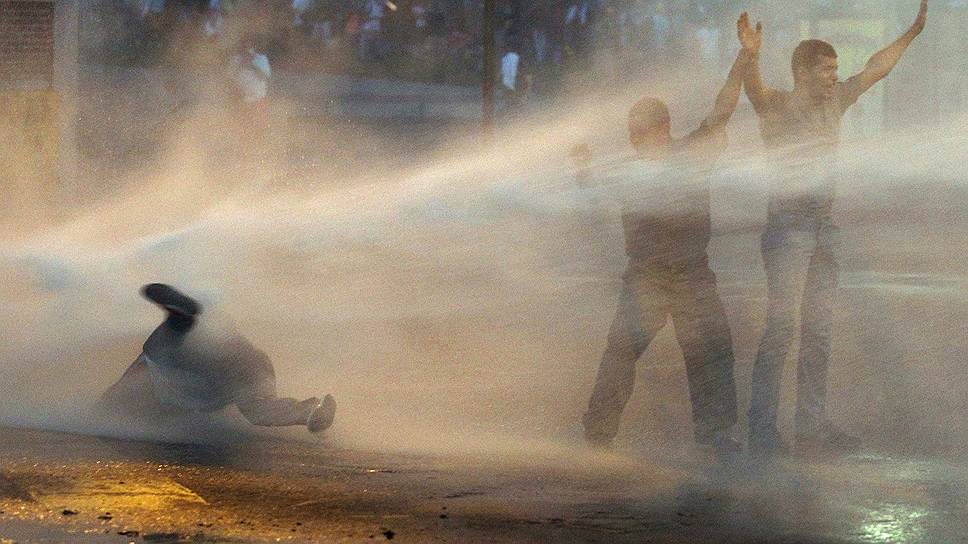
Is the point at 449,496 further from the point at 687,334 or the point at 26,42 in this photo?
the point at 26,42

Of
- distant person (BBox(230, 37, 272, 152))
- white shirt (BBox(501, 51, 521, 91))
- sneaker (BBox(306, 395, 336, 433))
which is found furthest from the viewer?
white shirt (BBox(501, 51, 521, 91))

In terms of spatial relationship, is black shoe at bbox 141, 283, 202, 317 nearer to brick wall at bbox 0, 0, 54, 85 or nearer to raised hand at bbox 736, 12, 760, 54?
raised hand at bbox 736, 12, 760, 54

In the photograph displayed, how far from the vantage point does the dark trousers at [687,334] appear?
642 cm

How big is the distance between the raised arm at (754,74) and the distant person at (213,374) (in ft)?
7.55

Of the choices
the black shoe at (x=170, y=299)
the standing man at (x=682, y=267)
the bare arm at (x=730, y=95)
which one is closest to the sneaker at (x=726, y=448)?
the standing man at (x=682, y=267)

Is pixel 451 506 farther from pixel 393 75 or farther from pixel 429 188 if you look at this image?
pixel 393 75

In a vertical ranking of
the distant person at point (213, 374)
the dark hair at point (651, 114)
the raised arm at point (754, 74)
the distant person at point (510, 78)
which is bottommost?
the distant person at point (213, 374)

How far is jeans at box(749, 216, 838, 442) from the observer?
646cm

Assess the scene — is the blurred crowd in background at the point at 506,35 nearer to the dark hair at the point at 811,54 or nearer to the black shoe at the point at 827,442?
the dark hair at the point at 811,54

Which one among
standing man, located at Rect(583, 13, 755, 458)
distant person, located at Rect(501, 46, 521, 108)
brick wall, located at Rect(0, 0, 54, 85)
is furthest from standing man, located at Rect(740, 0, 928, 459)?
distant person, located at Rect(501, 46, 521, 108)

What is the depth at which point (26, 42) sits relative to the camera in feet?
58.5

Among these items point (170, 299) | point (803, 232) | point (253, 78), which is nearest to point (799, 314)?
point (803, 232)

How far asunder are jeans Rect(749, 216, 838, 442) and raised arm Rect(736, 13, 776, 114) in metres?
0.53

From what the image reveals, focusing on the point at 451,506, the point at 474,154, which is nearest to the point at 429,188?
the point at 451,506
